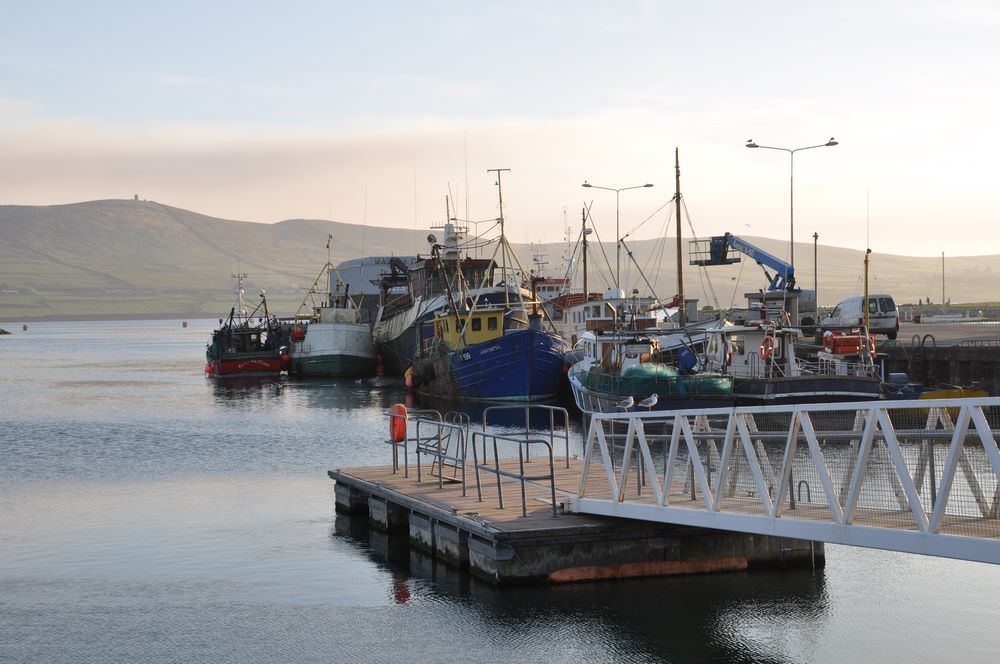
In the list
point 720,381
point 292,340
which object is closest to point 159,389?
point 292,340

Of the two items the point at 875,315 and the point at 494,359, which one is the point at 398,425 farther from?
the point at 875,315

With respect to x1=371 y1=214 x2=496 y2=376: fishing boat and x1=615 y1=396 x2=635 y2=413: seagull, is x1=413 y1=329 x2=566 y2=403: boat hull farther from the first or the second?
x1=615 y1=396 x2=635 y2=413: seagull

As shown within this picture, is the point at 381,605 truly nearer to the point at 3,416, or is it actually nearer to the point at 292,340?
the point at 3,416

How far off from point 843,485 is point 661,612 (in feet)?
12.8

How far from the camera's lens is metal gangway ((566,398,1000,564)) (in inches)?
563

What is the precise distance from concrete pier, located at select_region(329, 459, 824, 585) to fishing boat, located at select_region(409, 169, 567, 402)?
123 feet

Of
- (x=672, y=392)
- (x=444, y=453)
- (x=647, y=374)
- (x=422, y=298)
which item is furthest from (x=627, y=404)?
(x=422, y=298)

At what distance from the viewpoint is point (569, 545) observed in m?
19.8

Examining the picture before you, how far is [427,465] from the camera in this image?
2762cm

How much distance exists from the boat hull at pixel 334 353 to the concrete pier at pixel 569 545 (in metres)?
68.3

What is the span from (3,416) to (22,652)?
4527 cm

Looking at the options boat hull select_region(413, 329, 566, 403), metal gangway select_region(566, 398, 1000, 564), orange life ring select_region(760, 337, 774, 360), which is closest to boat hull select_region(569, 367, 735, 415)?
orange life ring select_region(760, 337, 774, 360)

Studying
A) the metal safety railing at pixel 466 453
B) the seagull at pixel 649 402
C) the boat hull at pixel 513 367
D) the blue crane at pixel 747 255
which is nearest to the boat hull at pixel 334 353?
the boat hull at pixel 513 367

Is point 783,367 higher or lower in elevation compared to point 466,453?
higher
